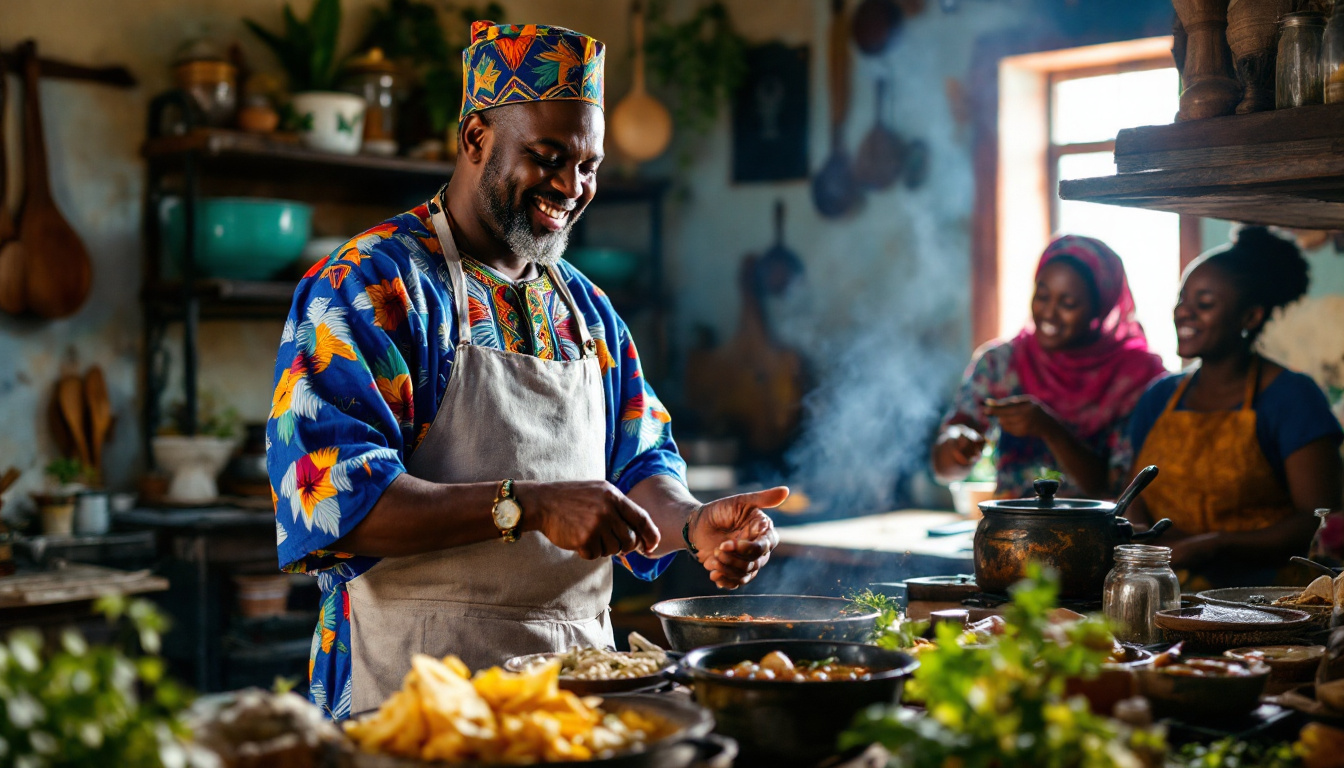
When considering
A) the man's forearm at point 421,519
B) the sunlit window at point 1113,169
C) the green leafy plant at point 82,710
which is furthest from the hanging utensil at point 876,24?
the green leafy plant at point 82,710

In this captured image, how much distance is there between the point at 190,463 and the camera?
442 centimetres

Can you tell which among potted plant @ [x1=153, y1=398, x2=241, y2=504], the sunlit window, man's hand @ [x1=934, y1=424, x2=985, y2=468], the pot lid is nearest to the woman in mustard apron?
man's hand @ [x1=934, y1=424, x2=985, y2=468]

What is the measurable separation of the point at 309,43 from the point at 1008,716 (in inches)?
175

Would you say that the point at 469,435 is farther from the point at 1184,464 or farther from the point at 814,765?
the point at 1184,464

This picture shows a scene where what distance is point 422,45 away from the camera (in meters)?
5.31

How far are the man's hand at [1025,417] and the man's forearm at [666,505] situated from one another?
167 cm

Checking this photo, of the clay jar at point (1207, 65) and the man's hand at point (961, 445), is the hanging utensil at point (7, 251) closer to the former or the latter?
the man's hand at point (961, 445)

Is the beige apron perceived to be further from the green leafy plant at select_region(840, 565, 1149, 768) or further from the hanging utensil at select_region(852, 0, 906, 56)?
the hanging utensil at select_region(852, 0, 906, 56)

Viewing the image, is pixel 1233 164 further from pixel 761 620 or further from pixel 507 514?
pixel 507 514

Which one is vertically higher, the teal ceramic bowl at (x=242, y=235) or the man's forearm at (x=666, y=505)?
the teal ceramic bowl at (x=242, y=235)

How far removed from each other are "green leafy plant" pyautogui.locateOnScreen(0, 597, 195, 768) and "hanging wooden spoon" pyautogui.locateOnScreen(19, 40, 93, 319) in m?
3.65

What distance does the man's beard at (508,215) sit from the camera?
7.72 ft

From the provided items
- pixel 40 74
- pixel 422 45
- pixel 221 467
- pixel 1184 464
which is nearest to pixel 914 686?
pixel 1184 464

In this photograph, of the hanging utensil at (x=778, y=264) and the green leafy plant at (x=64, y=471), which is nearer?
the green leafy plant at (x=64, y=471)
